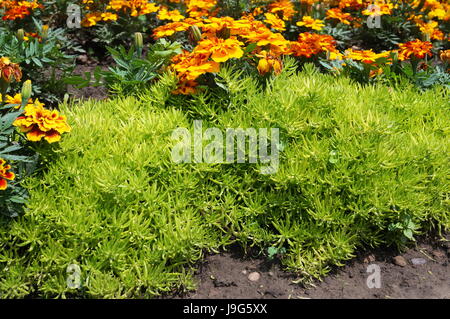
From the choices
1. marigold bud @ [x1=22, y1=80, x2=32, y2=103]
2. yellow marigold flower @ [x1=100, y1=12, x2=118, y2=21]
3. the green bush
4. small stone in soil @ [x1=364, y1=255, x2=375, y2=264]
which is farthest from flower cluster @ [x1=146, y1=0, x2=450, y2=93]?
small stone in soil @ [x1=364, y1=255, x2=375, y2=264]

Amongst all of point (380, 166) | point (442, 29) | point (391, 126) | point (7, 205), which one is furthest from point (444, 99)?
point (7, 205)

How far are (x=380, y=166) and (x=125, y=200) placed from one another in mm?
1148

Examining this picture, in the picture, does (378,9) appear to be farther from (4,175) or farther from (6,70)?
(4,175)

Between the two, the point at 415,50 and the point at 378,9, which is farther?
the point at 378,9

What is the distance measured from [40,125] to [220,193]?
84 cm

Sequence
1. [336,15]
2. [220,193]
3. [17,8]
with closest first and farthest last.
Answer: [220,193] → [17,8] → [336,15]

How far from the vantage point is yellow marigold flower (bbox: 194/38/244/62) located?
8.74ft

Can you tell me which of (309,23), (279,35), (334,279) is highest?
(279,35)

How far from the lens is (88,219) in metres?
2.28

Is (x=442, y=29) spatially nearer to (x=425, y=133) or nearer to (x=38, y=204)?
(x=425, y=133)

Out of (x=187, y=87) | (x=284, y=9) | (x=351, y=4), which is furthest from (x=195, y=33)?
(x=351, y=4)

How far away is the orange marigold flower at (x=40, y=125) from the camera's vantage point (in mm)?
2303

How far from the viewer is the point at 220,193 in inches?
100

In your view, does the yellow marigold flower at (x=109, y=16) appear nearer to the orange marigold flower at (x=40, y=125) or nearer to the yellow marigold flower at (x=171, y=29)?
the yellow marigold flower at (x=171, y=29)
